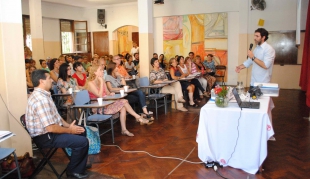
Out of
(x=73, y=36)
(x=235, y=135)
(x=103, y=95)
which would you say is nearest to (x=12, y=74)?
(x=103, y=95)

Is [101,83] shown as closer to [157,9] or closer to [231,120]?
[231,120]

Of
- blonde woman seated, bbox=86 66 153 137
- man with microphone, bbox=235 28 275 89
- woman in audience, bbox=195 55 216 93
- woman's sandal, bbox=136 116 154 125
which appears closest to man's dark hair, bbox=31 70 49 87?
blonde woman seated, bbox=86 66 153 137

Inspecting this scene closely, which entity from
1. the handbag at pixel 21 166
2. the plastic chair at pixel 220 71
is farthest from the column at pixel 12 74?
the plastic chair at pixel 220 71

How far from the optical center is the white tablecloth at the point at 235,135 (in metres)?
3.22

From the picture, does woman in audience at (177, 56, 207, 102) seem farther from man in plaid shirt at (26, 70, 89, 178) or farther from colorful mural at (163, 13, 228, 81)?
man in plaid shirt at (26, 70, 89, 178)

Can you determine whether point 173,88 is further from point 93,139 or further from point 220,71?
point 220,71

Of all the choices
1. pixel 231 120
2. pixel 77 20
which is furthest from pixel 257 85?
pixel 77 20

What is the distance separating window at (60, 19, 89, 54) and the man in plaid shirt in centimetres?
960

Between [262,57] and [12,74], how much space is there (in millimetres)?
3368

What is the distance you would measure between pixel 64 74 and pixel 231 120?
10.7 feet

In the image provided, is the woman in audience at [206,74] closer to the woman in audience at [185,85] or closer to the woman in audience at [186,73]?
the woman in audience at [186,73]

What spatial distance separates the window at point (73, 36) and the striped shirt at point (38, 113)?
381 inches

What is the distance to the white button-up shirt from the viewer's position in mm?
4180

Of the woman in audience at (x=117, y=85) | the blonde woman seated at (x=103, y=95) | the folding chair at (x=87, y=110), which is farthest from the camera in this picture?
the woman in audience at (x=117, y=85)
